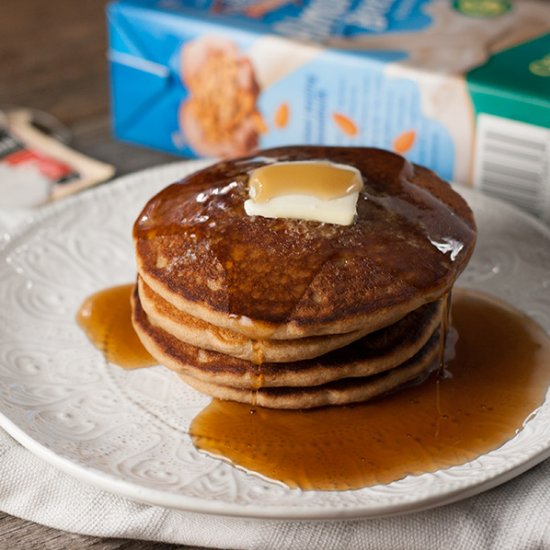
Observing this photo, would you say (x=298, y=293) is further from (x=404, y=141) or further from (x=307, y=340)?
(x=404, y=141)

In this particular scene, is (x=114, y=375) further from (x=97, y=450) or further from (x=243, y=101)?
(x=243, y=101)

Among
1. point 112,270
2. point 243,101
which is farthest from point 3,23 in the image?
point 112,270

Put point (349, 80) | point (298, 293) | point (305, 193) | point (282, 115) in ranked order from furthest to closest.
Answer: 1. point (282, 115)
2. point (349, 80)
3. point (305, 193)
4. point (298, 293)

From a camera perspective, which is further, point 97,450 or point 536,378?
point 536,378

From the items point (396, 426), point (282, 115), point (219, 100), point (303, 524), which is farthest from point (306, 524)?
point (219, 100)

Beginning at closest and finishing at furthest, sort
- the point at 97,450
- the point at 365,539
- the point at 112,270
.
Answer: the point at 365,539 → the point at 97,450 → the point at 112,270

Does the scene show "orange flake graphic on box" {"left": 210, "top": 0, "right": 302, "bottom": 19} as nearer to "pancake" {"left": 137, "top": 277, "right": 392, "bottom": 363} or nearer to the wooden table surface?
the wooden table surface

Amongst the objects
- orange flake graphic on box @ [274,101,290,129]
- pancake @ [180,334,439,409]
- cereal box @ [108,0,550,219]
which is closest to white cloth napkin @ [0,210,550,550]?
pancake @ [180,334,439,409]
